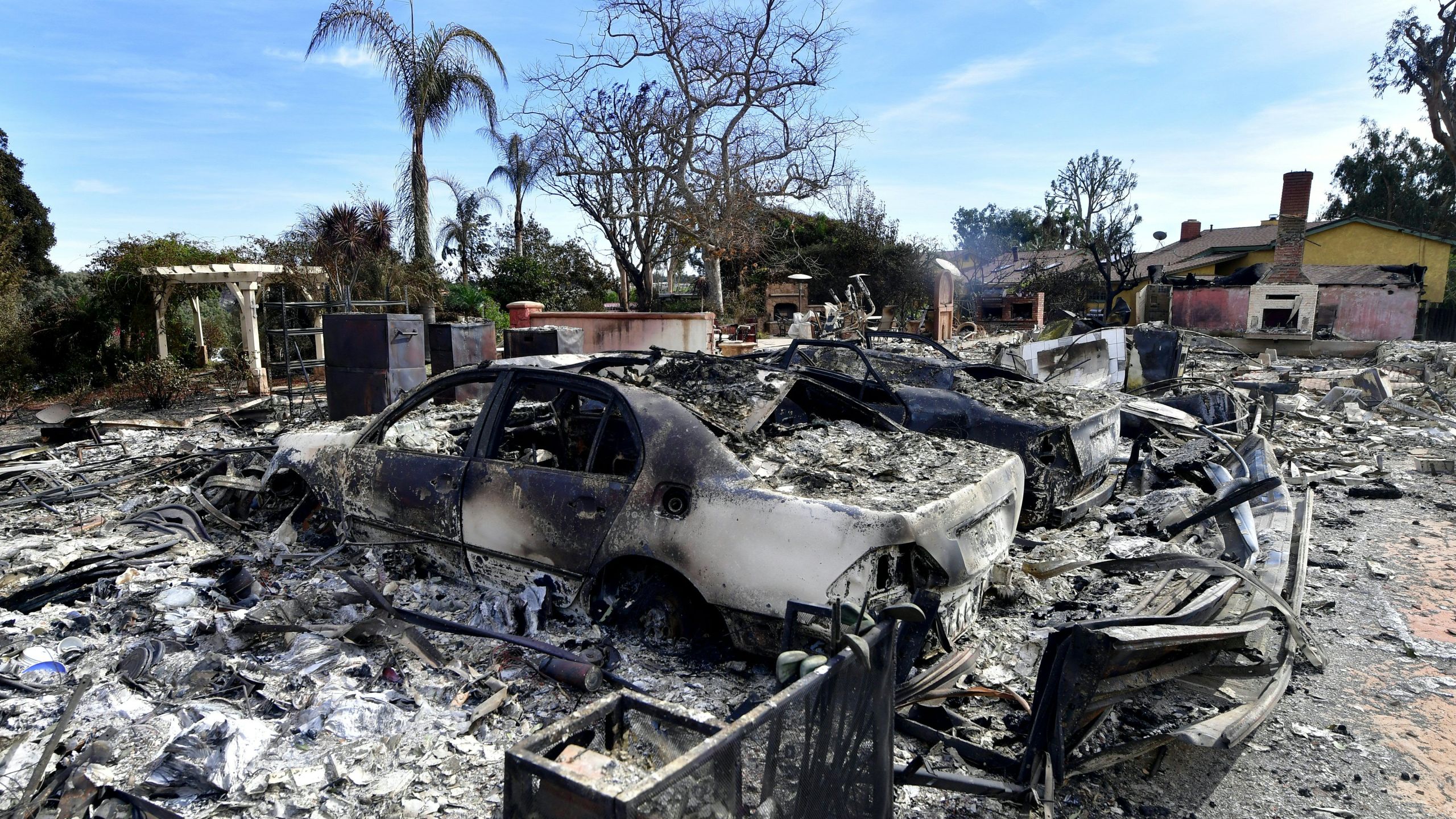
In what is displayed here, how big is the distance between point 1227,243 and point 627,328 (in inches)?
1434

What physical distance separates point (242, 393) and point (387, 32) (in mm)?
9614

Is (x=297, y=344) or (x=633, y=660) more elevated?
(x=297, y=344)

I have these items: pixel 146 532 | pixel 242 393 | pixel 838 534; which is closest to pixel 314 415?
pixel 242 393

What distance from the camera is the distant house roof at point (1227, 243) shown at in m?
29.9

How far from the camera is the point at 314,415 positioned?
10.9 m

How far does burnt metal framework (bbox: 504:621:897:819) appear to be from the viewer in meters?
1.59

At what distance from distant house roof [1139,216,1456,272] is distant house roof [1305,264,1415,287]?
1641 millimetres

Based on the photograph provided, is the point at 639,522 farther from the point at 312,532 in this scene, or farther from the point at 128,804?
the point at 312,532

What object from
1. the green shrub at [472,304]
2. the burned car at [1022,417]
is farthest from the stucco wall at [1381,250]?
the burned car at [1022,417]

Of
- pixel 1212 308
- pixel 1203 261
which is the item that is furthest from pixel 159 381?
pixel 1203 261

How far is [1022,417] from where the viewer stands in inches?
227

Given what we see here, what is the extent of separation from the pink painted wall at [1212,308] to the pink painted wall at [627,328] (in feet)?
54.8

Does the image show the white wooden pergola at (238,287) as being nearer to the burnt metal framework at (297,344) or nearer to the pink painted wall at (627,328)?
the burnt metal framework at (297,344)

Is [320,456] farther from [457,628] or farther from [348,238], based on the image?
[348,238]
